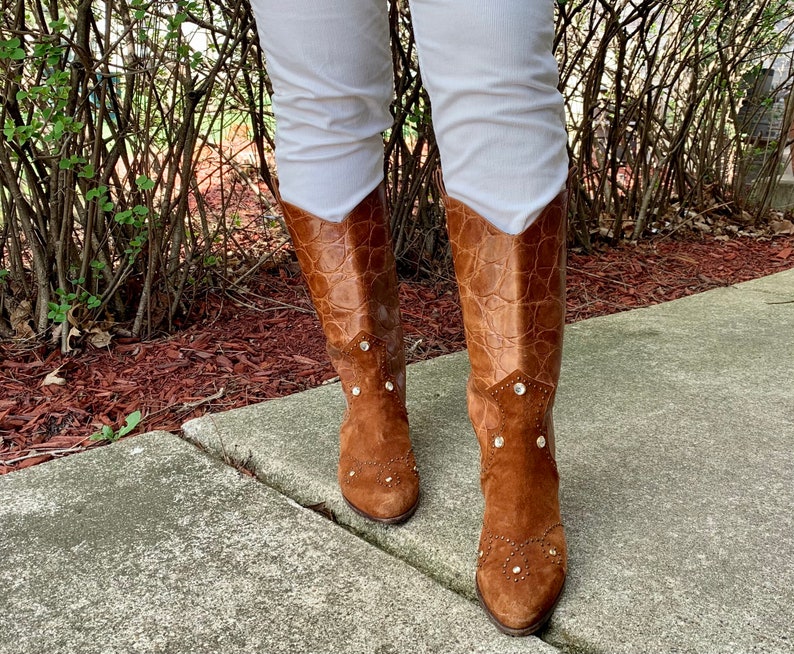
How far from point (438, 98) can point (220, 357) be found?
1178 millimetres

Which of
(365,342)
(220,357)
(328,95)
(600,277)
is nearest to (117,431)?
(220,357)

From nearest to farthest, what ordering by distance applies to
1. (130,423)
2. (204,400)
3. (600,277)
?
(130,423), (204,400), (600,277)

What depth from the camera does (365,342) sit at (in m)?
1.15

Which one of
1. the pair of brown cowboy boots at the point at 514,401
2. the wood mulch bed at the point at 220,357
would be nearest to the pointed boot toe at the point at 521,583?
the pair of brown cowboy boots at the point at 514,401

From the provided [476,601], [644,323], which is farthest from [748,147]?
[476,601]

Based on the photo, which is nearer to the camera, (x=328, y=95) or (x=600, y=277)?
(x=328, y=95)

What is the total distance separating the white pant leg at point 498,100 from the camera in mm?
833

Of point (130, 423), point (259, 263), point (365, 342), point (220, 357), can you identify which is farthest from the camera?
point (259, 263)

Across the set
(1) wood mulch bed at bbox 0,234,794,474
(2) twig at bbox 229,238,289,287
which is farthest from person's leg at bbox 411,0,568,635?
(2) twig at bbox 229,238,289,287

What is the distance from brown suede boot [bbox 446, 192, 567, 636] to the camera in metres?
0.91

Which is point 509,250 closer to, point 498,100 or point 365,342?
point 498,100

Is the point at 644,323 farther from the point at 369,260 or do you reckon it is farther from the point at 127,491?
the point at 127,491

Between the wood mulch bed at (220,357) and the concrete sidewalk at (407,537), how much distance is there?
9.3 inches

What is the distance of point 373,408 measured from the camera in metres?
1.16
